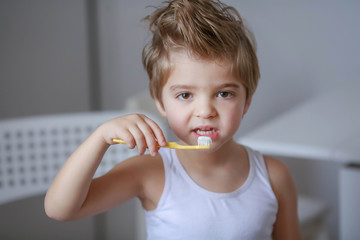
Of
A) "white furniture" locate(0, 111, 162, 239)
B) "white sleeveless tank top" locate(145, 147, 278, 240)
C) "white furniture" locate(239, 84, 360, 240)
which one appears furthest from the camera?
"white furniture" locate(0, 111, 162, 239)

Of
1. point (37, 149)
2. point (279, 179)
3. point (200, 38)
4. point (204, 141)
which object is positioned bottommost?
point (37, 149)

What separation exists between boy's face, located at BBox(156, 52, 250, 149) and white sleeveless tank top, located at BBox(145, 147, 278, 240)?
0.33 feet

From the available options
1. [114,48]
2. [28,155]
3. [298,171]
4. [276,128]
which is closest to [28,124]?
[28,155]

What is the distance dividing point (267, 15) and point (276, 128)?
2.48 feet

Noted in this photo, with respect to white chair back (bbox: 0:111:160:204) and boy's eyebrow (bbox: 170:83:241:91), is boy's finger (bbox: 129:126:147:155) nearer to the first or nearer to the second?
boy's eyebrow (bbox: 170:83:241:91)

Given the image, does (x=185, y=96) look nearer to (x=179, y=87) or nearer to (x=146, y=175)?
(x=179, y=87)

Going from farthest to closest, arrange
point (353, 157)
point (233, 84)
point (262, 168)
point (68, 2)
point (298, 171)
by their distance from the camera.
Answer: point (298, 171) < point (68, 2) < point (353, 157) < point (262, 168) < point (233, 84)

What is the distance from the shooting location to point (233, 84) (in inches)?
26.4

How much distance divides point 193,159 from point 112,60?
1220 millimetres

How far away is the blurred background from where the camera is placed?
5.37ft

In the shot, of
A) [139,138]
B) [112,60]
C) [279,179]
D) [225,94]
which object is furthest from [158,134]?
[112,60]

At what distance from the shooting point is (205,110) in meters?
0.63

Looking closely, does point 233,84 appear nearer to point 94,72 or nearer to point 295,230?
point 295,230

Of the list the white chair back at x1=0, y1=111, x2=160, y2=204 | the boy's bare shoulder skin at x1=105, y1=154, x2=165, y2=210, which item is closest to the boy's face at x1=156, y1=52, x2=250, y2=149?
the boy's bare shoulder skin at x1=105, y1=154, x2=165, y2=210
